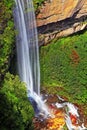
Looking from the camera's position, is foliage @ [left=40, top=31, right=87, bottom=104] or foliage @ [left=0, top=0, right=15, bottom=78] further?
foliage @ [left=40, top=31, right=87, bottom=104]

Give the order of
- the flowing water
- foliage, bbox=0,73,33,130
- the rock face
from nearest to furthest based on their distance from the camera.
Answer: foliage, bbox=0,73,33,130, the flowing water, the rock face

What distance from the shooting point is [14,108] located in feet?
67.5

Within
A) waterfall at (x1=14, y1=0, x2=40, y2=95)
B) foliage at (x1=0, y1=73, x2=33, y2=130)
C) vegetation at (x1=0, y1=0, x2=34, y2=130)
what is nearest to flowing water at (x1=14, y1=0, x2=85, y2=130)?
waterfall at (x1=14, y1=0, x2=40, y2=95)

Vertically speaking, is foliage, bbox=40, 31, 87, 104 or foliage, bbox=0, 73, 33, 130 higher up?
foliage, bbox=0, 73, 33, 130

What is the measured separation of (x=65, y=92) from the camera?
29.6 m


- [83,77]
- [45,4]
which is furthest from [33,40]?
[83,77]

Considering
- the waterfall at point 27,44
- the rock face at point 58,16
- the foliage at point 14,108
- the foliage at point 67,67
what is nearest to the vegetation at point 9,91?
the foliage at point 14,108

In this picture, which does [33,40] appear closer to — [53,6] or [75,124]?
[53,6]

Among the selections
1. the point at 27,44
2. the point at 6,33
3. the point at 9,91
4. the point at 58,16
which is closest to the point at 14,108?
the point at 9,91

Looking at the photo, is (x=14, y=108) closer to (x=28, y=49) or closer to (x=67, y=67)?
(x=28, y=49)

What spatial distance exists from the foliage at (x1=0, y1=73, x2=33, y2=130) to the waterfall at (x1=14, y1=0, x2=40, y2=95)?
4731 mm

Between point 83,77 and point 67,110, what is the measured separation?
13.3ft

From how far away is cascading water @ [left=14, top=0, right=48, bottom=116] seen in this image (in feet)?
87.2

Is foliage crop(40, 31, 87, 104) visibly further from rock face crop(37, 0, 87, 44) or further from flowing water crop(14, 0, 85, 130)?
flowing water crop(14, 0, 85, 130)
